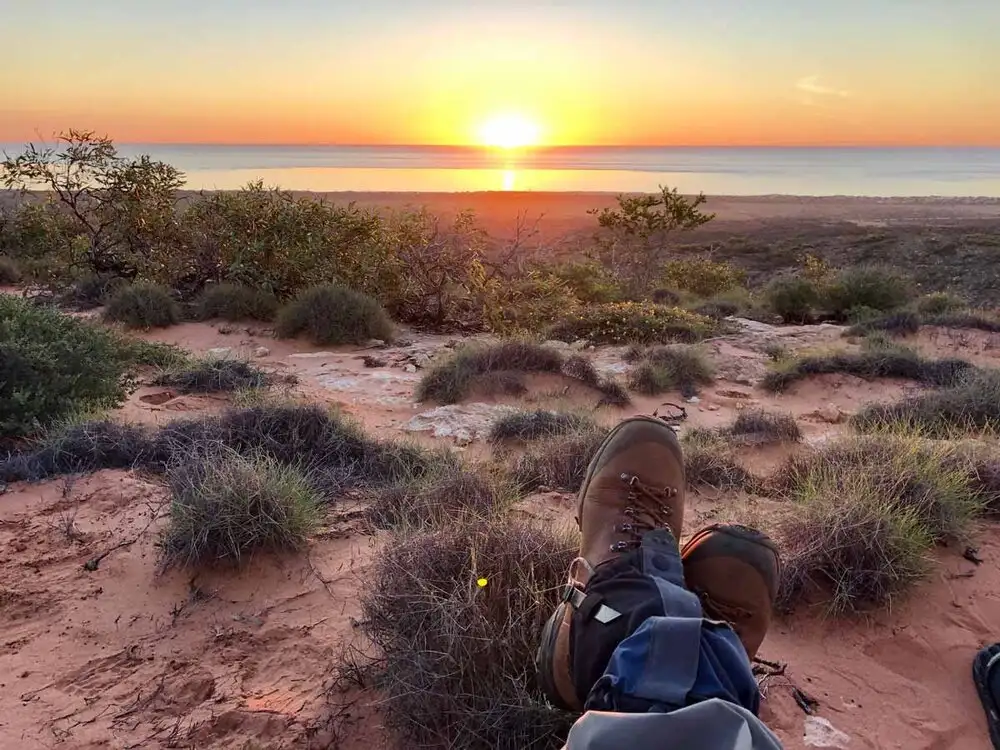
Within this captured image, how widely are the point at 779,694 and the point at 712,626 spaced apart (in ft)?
2.63

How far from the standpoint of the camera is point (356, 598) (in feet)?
8.08

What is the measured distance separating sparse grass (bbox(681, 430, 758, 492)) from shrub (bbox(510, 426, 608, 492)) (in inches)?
19.8

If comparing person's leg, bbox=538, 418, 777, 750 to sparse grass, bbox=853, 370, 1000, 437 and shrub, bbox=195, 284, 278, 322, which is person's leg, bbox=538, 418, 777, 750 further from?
shrub, bbox=195, 284, 278, 322

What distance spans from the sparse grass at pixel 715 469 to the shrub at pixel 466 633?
1.61m

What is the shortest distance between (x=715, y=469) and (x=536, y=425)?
1315 mm

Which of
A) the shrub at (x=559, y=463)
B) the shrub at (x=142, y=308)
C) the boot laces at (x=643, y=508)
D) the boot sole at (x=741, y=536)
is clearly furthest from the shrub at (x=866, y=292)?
the boot sole at (x=741, y=536)

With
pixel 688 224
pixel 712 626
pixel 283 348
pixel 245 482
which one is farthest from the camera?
pixel 688 224

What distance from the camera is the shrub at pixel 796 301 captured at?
39.2 feet

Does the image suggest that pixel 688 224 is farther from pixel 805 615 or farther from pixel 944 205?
pixel 944 205

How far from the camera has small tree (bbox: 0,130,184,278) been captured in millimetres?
10117

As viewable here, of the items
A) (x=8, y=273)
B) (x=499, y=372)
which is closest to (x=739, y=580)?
(x=499, y=372)

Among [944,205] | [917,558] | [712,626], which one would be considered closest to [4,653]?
[712,626]

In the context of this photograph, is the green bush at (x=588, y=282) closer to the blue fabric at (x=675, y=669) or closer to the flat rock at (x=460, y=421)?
the flat rock at (x=460, y=421)

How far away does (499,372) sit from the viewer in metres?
6.25
